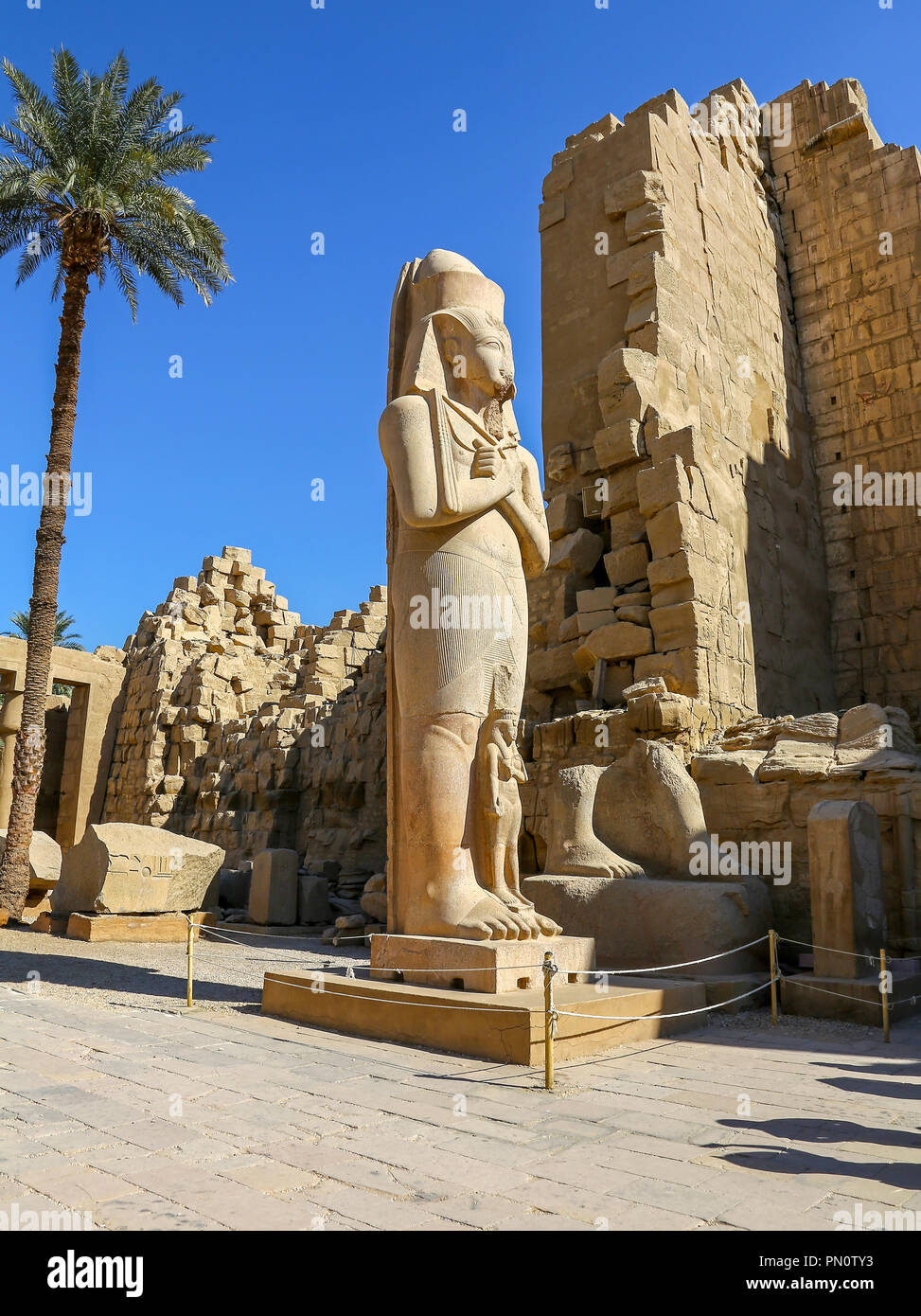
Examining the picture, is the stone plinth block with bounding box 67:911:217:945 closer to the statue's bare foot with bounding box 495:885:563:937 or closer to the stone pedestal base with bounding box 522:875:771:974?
the stone pedestal base with bounding box 522:875:771:974

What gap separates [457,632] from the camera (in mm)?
5473

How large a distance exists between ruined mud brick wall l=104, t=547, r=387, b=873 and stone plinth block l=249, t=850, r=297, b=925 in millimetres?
2667

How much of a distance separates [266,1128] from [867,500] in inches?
479

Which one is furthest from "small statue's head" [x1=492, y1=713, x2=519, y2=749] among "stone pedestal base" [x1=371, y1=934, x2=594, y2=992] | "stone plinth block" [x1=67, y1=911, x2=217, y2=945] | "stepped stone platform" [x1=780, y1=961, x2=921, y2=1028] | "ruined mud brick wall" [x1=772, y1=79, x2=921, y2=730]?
"ruined mud brick wall" [x1=772, y1=79, x2=921, y2=730]

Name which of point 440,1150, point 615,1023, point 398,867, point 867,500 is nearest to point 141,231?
point 867,500

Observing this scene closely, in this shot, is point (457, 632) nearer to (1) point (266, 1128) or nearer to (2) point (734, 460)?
(1) point (266, 1128)

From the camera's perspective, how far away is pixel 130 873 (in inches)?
414

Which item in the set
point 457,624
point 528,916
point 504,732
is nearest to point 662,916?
point 528,916

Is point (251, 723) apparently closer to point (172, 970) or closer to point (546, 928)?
point (172, 970)

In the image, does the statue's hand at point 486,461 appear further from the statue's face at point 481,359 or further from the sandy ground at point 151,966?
the sandy ground at point 151,966

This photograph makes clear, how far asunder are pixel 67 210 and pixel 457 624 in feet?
36.3

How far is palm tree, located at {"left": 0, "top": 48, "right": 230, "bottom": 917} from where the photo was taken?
1272 centimetres

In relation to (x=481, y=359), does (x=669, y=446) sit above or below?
above

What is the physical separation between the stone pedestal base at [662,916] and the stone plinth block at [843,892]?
50cm
